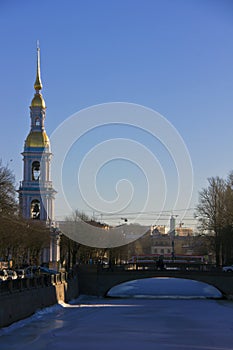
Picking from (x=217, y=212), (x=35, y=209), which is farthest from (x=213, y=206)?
(x=35, y=209)

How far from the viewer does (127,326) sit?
155 feet

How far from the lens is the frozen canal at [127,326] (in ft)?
127

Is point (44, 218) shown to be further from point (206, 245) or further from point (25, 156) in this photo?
point (206, 245)

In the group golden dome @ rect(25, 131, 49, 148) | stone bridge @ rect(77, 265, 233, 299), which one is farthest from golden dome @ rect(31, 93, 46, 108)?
stone bridge @ rect(77, 265, 233, 299)

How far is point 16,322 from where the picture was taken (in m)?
44.3

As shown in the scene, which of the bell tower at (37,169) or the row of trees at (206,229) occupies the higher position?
the bell tower at (37,169)

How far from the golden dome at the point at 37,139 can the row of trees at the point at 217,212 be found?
25.0 meters

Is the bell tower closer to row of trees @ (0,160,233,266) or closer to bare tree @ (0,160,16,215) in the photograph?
row of trees @ (0,160,233,266)

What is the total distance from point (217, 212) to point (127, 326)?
39.5 m

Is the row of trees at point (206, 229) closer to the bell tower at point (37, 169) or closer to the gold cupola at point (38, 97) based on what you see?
the bell tower at point (37, 169)

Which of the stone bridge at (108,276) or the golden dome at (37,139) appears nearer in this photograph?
the stone bridge at (108,276)

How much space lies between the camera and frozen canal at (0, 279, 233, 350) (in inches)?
1528

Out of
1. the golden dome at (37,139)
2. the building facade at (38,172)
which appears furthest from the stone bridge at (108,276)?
the golden dome at (37,139)

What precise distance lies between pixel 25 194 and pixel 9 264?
25.3m
